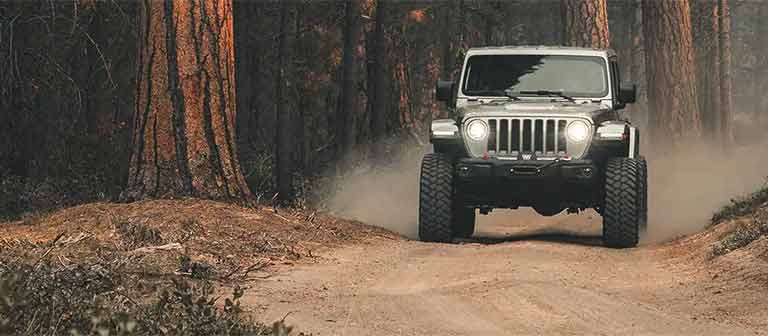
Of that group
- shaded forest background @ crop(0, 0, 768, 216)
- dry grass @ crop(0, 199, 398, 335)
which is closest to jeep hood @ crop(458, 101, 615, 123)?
dry grass @ crop(0, 199, 398, 335)

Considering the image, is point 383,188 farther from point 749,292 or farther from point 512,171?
point 749,292

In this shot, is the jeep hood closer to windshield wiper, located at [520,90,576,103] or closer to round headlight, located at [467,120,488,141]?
round headlight, located at [467,120,488,141]

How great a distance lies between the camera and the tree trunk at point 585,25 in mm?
24297

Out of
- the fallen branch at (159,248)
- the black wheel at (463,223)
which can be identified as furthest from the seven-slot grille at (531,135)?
the fallen branch at (159,248)

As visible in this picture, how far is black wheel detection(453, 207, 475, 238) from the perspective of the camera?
16688 millimetres

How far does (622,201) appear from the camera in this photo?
14617 mm

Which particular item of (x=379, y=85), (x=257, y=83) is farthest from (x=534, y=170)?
(x=257, y=83)

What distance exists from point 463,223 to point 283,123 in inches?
272

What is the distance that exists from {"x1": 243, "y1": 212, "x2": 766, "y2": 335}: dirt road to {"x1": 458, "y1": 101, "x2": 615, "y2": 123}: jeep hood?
5.02 ft

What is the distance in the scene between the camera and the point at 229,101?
14.9 m

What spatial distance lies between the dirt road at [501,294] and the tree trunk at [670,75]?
12957 millimetres

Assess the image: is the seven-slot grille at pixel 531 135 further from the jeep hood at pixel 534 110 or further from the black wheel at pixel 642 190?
the black wheel at pixel 642 190

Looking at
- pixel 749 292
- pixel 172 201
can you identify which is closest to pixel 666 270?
pixel 749 292

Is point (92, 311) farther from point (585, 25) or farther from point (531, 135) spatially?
Answer: point (585, 25)
